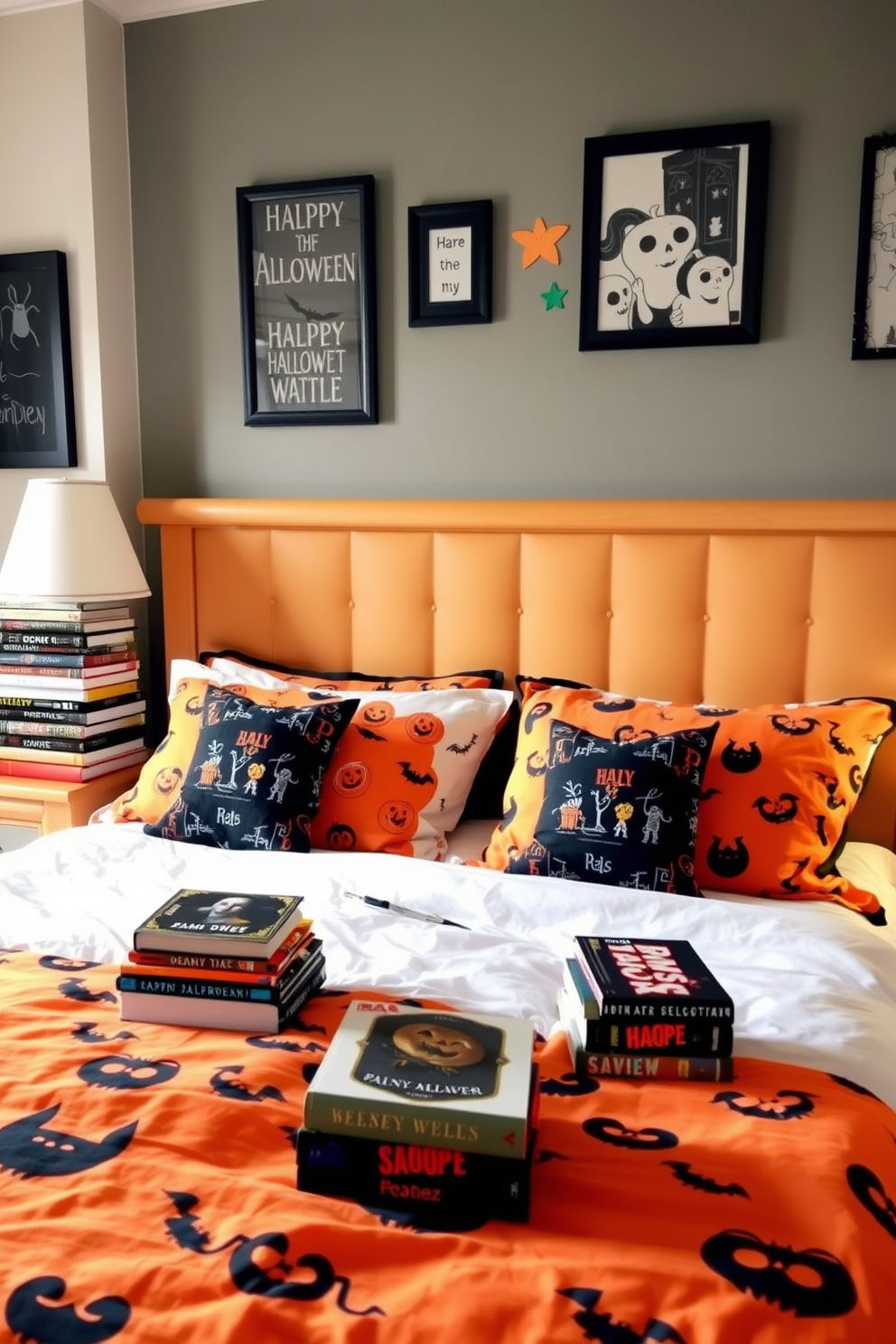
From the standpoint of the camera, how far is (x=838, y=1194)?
1.01 m

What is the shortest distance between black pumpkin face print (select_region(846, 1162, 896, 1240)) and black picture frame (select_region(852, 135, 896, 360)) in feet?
5.81

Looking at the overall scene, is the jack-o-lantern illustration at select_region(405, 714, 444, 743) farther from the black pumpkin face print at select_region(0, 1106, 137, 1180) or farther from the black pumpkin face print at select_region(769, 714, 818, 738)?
the black pumpkin face print at select_region(0, 1106, 137, 1180)

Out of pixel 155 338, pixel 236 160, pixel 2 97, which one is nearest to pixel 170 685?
pixel 155 338

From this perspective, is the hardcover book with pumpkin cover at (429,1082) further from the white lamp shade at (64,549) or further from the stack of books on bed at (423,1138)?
the white lamp shade at (64,549)

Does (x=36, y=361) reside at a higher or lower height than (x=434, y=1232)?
higher

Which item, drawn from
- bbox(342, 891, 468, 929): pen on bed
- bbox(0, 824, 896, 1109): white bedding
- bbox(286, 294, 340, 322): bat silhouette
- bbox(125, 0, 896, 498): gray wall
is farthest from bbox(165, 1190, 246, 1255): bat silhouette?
bbox(286, 294, 340, 322): bat silhouette

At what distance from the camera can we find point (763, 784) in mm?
1979

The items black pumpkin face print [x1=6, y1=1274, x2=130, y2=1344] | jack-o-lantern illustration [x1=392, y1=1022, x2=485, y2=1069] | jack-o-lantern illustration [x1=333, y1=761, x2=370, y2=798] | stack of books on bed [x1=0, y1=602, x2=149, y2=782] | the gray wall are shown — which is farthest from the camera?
stack of books on bed [x1=0, y1=602, x2=149, y2=782]

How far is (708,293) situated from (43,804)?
6.40ft

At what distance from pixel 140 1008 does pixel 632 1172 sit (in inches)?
26.4

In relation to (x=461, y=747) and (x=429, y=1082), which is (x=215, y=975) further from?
(x=461, y=747)

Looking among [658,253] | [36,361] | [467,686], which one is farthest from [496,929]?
[36,361]

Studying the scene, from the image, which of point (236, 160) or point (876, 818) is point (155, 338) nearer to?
point (236, 160)

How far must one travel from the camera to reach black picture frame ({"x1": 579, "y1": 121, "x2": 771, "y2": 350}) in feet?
7.54
